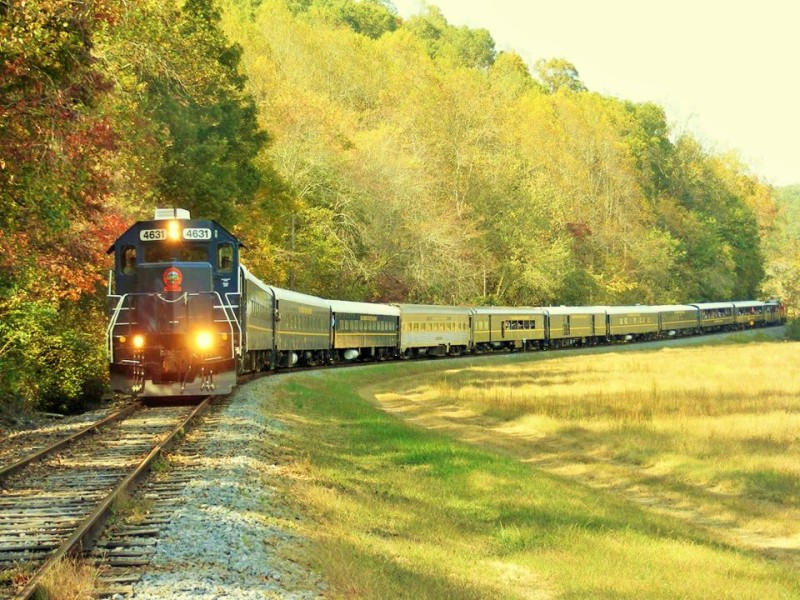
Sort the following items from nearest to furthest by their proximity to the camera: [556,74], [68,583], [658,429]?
[68,583] → [658,429] → [556,74]

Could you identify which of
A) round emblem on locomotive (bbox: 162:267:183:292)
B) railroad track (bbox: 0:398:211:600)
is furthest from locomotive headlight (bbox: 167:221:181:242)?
railroad track (bbox: 0:398:211:600)

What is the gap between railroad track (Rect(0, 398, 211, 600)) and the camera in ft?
27.4

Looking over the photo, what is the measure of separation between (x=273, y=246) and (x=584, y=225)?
52.6 m

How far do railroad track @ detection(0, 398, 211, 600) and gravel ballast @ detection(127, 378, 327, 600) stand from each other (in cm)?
75

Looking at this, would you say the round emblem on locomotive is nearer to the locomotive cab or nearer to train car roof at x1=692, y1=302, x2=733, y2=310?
the locomotive cab

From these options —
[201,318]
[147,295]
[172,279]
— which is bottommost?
[201,318]

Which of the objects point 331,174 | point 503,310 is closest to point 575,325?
point 503,310

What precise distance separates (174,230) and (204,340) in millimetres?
2864

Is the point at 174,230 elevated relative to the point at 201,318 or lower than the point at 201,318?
elevated

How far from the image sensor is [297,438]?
18547 millimetres

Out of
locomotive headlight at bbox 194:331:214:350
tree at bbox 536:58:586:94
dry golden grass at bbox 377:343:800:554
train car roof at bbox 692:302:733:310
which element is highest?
tree at bbox 536:58:586:94

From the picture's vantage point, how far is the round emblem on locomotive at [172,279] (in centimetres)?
2122

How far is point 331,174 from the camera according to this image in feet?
190

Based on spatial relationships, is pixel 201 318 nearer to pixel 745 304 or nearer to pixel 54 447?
pixel 54 447
